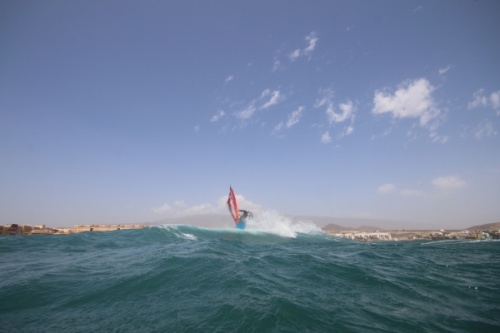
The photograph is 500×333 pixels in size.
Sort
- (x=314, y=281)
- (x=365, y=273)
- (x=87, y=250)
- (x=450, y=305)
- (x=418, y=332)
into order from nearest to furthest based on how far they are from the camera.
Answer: (x=418, y=332) → (x=450, y=305) → (x=314, y=281) → (x=365, y=273) → (x=87, y=250)

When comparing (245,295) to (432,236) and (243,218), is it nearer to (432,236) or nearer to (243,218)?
(243,218)

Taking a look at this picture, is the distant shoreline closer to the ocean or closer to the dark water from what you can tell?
the ocean

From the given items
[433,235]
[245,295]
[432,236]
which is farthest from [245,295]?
[433,235]

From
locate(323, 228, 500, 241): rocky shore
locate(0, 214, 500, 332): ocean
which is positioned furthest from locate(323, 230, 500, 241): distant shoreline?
locate(0, 214, 500, 332): ocean

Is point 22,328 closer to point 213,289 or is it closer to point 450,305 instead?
point 213,289

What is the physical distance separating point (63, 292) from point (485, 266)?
17948 millimetres

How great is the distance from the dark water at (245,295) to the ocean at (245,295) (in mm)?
31

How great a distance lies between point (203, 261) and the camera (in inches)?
397

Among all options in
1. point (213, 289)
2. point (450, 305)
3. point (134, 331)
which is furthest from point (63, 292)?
point (450, 305)

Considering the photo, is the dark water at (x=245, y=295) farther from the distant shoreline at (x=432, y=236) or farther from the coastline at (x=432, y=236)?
the distant shoreline at (x=432, y=236)

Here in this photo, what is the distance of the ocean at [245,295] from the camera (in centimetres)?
504

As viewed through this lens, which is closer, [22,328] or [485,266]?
[22,328]

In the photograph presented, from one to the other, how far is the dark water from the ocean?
31mm

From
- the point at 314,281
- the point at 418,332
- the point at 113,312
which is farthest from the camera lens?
the point at 314,281
